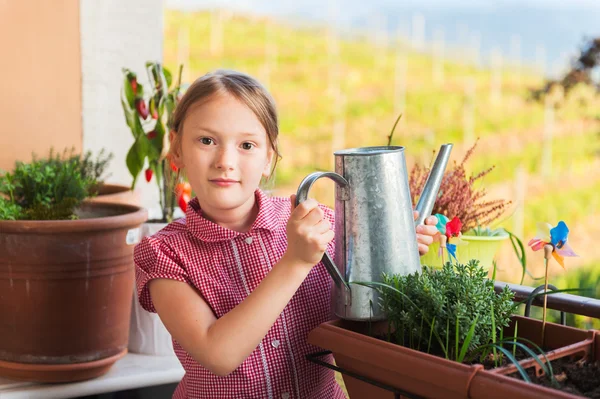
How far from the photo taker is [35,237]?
4.98 ft

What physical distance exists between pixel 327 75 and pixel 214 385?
6976 millimetres

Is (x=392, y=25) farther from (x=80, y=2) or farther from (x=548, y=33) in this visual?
(x=80, y=2)

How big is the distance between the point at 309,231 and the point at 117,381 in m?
0.90

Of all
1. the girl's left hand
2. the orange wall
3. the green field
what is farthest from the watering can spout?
the green field

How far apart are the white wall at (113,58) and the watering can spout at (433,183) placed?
42.4 inches

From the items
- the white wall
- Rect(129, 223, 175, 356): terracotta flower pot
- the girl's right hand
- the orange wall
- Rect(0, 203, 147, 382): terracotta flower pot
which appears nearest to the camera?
the girl's right hand

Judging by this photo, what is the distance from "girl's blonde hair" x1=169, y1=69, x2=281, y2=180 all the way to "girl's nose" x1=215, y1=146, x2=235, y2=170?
3.4 inches

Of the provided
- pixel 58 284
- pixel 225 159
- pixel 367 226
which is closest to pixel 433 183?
pixel 367 226

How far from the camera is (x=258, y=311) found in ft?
3.17

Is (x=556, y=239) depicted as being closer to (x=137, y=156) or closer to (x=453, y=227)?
(x=453, y=227)

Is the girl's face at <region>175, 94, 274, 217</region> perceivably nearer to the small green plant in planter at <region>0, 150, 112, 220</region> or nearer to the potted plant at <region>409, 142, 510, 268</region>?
the potted plant at <region>409, 142, 510, 268</region>

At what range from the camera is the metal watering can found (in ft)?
3.20

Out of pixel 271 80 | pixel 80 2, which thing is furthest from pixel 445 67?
pixel 80 2

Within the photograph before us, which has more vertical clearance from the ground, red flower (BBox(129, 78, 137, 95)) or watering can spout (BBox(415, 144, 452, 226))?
red flower (BBox(129, 78, 137, 95))
